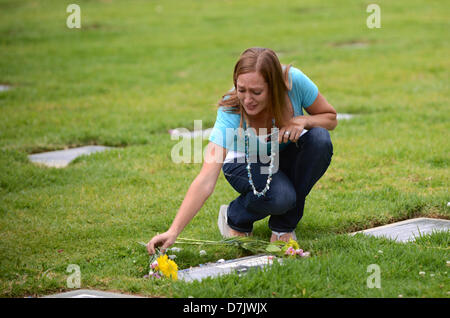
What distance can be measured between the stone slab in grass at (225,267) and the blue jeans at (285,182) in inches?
12.3

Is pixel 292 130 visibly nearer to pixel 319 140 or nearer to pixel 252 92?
pixel 319 140

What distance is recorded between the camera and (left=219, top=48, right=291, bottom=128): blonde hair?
340 centimetres

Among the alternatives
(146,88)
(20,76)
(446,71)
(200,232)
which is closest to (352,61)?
(446,71)

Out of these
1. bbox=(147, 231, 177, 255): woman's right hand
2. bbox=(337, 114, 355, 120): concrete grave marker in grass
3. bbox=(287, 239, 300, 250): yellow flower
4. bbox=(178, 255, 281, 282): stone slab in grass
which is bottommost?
bbox=(178, 255, 281, 282): stone slab in grass

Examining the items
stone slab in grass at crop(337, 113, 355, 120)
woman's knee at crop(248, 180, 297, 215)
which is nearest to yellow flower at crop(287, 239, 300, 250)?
woman's knee at crop(248, 180, 297, 215)

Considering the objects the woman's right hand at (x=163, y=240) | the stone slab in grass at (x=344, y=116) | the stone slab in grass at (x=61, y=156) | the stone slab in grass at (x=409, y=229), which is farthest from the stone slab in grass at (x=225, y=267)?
the stone slab in grass at (x=344, y=116)

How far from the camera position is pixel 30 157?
613cm

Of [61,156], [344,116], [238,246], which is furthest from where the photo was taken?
[344,116]

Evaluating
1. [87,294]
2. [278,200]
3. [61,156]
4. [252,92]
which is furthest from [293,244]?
[61,156]

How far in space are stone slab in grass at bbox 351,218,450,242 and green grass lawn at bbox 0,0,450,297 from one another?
5.1 inches

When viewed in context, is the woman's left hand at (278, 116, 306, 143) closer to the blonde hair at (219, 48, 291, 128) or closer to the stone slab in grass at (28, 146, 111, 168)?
the blonde hair at (219, 48, 291, 128)

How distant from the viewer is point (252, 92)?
3.45 m

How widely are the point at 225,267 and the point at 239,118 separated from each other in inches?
34.4
